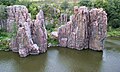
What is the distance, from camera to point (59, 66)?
40156 mm

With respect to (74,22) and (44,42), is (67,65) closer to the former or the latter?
(44,42)

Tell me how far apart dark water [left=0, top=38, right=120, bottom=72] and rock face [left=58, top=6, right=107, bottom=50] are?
155cm

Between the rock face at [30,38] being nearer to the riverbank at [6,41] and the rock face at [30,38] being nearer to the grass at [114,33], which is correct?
the riverbank at [6,41]

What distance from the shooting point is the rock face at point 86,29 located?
4725 cm

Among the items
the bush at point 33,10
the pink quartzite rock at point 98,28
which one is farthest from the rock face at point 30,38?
the bush at point 33,10

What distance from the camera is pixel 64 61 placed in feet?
140

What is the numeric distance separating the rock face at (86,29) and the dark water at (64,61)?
5.09ft

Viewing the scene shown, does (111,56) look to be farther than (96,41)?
No

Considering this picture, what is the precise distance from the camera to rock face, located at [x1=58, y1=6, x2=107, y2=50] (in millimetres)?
47250

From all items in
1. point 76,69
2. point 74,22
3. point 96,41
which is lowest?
point 76,69

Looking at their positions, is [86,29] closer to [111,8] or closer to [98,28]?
[98,28]

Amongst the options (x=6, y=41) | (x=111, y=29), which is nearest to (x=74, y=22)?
(x=6, y=41)

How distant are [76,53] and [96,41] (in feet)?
15.3

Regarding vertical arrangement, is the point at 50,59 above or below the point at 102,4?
below
